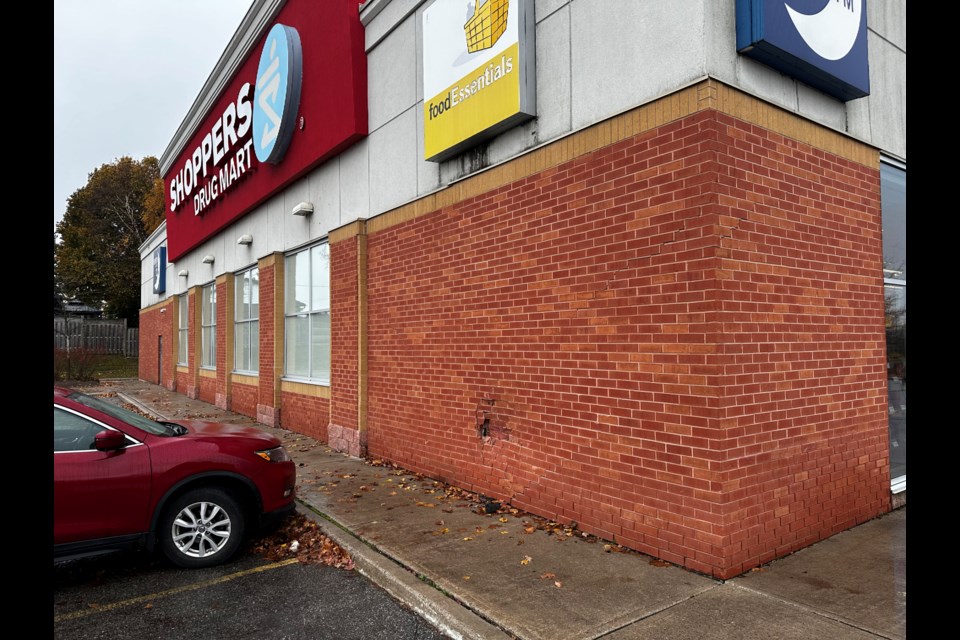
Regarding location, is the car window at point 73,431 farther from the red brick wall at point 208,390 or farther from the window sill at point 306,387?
the red brick wall at point 208,390

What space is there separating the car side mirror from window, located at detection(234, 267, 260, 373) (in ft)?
31.2

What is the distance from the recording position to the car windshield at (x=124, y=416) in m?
5.07

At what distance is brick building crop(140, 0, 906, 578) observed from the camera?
4.68 m

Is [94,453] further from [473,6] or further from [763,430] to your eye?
[473,6]

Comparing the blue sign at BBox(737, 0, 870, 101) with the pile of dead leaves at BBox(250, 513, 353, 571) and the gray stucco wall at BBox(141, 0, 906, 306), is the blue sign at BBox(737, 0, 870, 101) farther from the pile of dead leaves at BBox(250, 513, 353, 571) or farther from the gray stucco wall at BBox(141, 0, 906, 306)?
the pile of dead leaves at BBox(250, 513, 353, 571)

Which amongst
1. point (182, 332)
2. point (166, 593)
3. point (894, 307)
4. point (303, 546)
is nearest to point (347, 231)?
point (303, 546)

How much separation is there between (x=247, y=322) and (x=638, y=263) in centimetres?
1227

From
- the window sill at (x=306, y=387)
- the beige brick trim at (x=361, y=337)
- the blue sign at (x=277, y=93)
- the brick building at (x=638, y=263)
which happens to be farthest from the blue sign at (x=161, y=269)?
the beige brick trim at (x=361, y=337)

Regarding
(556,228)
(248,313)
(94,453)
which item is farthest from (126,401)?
(556,228)

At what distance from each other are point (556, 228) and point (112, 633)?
4710 mm

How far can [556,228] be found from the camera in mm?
5949

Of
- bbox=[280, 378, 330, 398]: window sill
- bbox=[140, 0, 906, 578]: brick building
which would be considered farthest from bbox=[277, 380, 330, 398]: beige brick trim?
bbox=[140, 0, 906, 578]: brick building

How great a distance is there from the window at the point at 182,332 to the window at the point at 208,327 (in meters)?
2.65

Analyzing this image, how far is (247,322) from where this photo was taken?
49.6ft
